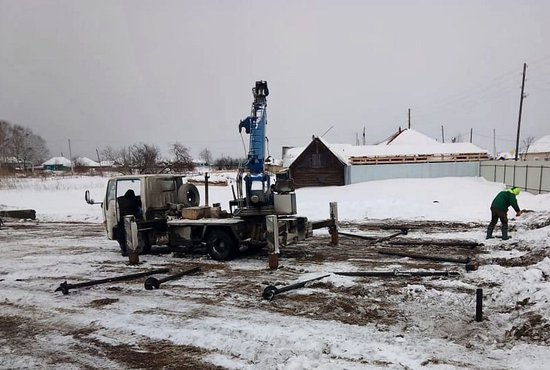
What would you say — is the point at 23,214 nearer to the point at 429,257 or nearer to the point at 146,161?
the point at 146,161

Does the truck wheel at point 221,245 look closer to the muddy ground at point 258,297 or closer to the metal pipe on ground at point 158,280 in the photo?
the muddy ground at point 258,297

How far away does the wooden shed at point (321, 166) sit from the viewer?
41.9 m

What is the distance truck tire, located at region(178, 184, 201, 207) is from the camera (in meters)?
12.5

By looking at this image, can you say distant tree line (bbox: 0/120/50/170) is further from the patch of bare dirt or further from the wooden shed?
the patch of bare dirt

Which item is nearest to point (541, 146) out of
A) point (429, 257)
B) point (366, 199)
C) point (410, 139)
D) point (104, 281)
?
point (410, 139)

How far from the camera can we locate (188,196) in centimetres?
1264

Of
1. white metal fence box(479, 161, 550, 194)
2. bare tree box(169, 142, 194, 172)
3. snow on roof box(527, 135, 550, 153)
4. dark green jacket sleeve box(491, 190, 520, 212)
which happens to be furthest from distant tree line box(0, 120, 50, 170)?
snow on roof box(527, 135, 550, 153)

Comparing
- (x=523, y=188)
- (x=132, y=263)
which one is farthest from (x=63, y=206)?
(x=523, y=188)

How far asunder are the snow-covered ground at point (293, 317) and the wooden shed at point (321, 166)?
30.0m

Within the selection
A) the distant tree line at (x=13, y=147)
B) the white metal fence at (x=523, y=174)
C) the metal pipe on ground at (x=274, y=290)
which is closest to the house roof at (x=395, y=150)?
the white metal fence at (x=523, y=174)

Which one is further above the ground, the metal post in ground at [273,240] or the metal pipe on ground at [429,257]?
the metal post in ground at [273,240]

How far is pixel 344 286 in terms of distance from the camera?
7.99 metres

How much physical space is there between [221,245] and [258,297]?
3.68 m

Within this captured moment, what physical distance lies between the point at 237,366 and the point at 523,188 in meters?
29.6
